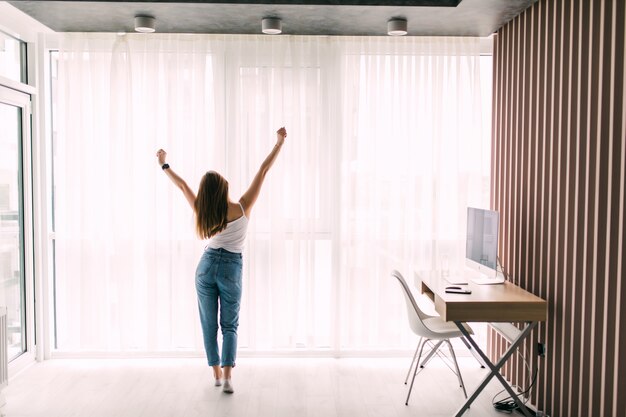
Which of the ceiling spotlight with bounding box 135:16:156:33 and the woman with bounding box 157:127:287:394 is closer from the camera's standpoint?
the woman with bounding box 157:127:287:394

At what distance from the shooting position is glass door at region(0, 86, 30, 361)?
12.9ft

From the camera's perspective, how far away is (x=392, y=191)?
4.39 m

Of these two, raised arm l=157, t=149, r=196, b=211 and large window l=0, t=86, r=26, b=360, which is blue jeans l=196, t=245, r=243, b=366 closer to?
raised arm l=157, t=149, r=196, b=211

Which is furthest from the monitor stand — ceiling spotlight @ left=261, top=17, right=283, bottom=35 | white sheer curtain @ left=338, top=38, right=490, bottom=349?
ceiling spotlight @ left=261, top=17, right=283, bottom=35

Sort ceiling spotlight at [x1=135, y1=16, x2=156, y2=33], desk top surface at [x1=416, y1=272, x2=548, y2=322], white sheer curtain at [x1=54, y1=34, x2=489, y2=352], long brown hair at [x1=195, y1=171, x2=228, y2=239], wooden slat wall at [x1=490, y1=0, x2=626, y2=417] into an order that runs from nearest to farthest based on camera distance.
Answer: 1. wooden slat wall at [x1=490, y1=0, x2=626, y2=417]
2. desk top surface at [x1=416, y1=272, x2=548, y2=322]
3. long brown hair at [x1=195, y1=171, x2=228, y2=239]
4. ceiling spotlight at [x1=135, y1=16, x2=156, y2=33]
5. white sheer curtain at [x1=54, y1=34, x2=489, y2=352]

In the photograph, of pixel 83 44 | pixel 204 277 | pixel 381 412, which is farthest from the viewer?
pixel 83 44

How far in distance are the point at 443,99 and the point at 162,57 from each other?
7.28ft

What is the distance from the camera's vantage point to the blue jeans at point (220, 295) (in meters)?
3.63

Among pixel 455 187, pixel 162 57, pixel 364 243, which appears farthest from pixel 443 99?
pixel 162 57

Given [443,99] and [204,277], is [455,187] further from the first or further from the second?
[204,277]

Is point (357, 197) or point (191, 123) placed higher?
point (191, 123)

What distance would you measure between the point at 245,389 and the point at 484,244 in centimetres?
186

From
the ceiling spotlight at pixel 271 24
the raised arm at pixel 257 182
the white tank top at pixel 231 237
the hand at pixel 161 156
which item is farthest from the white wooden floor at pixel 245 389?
the ceiling spotlight at pixel 271 24

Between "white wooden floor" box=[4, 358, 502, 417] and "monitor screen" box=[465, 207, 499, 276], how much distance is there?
885 millimetres
